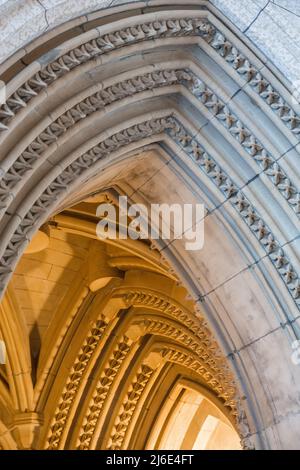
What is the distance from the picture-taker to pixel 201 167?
16.2ft

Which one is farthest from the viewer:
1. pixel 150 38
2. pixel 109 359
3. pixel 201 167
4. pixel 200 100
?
pixel 109 359

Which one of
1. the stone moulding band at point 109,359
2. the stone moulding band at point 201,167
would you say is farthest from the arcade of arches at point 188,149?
the stone moulding band at point 109,359

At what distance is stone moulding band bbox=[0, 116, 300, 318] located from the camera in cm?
426

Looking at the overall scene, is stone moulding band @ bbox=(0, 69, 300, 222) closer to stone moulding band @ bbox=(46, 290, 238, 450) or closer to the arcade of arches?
the arcade of arches

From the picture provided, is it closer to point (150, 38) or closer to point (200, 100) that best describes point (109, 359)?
point (200, 100)

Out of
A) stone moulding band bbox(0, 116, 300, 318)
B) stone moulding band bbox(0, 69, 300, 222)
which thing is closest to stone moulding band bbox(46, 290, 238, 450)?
stone moulding band bbox(0, 116, 300, 318)

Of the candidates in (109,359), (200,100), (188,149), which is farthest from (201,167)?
(109,359)

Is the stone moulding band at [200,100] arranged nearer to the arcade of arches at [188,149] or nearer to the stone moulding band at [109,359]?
the arcade of arches at [188,149]

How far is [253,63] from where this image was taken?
15.2 ft

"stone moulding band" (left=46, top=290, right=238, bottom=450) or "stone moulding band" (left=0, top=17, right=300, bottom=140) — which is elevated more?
"stone moulding band" (left=46, top=290, right=238, bottom=450)

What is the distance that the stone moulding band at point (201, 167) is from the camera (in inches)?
168

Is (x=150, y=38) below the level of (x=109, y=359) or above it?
below
